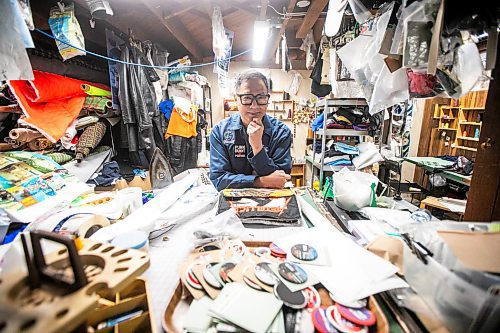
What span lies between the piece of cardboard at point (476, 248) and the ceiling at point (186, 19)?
7.10 ft

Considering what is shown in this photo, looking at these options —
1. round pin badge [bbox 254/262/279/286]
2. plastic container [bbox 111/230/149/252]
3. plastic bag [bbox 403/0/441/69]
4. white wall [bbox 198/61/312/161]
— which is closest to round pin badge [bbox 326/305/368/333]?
round pin badge [bbox 254/262/279/286]

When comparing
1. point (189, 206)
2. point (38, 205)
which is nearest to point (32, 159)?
point (38, 205)

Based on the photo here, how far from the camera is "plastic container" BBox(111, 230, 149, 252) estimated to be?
609mm

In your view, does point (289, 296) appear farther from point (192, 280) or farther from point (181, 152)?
point (181, 152)

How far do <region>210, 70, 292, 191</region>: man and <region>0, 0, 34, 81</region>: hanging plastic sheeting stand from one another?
0.95 m

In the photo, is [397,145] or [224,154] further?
[397,145]

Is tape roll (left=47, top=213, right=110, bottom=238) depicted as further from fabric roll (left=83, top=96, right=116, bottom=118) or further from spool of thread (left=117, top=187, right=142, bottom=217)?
fabric roll (left=83, top=96, right=116, bottom=118)

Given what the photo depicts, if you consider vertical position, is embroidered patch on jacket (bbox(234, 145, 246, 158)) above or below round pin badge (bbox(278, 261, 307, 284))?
above

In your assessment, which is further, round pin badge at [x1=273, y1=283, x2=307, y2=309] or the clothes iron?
the clothes iron

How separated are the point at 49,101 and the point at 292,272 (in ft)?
7.79

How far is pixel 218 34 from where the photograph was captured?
2258mm

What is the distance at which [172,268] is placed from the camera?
2.14 ft

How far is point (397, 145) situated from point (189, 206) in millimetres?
2859

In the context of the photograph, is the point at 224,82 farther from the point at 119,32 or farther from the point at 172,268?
the point at 172,268
